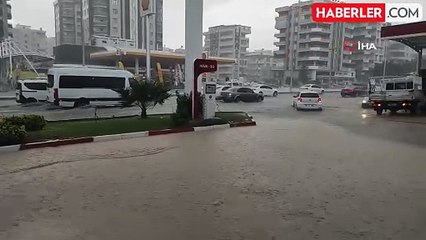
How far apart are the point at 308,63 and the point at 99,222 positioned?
94.6 meters

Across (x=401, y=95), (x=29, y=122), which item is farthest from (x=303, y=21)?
(x=29, y=122)

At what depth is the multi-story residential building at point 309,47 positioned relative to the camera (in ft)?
307

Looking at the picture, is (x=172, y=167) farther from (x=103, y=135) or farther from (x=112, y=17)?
(x=112, y=17)

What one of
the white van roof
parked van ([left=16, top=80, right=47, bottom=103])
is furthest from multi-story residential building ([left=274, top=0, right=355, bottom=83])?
parked van ([left=16, top=80, right=47, bottom=103])

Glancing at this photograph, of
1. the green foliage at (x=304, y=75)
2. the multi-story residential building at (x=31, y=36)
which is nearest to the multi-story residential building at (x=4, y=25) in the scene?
the multi-story residential building at (x=31, y=36)

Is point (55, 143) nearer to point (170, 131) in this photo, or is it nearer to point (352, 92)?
point (170, 131)

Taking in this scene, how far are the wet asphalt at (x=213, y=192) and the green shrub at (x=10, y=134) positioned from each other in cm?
88

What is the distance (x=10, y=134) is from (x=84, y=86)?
45.9 feet

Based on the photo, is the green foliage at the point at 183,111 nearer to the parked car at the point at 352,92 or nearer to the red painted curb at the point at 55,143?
the red painted curb at the point at 55,143

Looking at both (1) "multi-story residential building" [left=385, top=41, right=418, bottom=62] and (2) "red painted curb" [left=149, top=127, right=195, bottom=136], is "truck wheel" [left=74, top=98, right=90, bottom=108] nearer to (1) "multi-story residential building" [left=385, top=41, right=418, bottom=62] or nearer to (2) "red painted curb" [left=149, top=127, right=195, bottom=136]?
(2) "red painted curb" [left=149, top=127, right=195, bottom=136]

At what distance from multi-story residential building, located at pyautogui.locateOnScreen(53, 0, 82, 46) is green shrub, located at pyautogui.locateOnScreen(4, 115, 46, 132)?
8962 cm

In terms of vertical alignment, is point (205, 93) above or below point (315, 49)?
below

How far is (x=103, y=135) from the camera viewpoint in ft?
40.5

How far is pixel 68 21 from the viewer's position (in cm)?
9531
